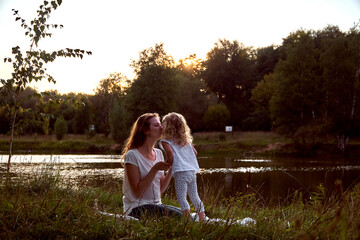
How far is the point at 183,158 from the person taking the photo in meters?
4.60

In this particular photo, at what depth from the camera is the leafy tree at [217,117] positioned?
137 feet

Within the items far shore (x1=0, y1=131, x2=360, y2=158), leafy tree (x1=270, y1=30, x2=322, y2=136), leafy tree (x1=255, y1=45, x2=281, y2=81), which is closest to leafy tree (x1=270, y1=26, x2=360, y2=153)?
leafy tree (x1=270, y1=30, x2=322, y2=136)

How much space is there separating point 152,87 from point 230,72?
41.6 feet

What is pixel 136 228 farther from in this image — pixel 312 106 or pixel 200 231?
pixel 312 106

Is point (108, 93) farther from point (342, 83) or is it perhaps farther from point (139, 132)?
point (139, 132)

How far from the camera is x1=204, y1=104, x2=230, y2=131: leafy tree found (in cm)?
4172

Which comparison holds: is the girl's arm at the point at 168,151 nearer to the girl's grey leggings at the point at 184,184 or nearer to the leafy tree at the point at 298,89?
the girl's grey leggings at the point at 184,184

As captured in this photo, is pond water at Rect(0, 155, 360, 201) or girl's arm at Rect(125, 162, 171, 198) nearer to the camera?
girl's arm at Rect(125, 162, 171, 198)

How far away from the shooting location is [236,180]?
45.2ft

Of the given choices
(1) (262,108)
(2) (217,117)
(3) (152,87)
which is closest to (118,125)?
(3) (152,87)

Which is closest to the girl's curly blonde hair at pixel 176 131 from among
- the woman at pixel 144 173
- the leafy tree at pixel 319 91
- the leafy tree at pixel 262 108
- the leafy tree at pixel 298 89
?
the woman at pixel 144 173

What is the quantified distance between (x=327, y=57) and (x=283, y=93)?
4181 millimetres

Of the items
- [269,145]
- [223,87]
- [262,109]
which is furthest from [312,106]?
[223,87]

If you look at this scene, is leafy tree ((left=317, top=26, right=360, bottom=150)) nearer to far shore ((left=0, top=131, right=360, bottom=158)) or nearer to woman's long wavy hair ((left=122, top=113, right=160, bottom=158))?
far shore ((left=0, top=131, right=360, bottom=158))
